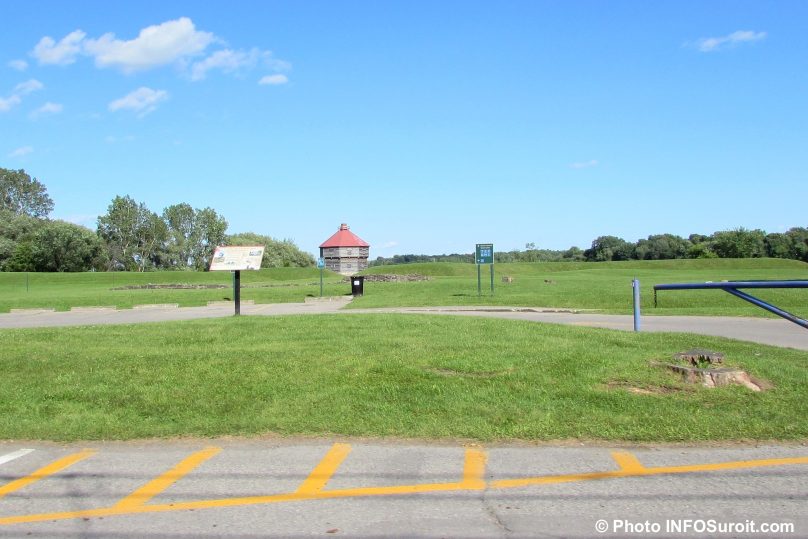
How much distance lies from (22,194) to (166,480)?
4648 inches

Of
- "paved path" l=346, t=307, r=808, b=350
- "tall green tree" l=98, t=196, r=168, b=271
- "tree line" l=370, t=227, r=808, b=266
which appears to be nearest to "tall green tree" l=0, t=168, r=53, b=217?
"tall green tree" l=98, t=196, r=168, b=271

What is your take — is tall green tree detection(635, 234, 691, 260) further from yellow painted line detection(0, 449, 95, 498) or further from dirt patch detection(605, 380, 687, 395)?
yellow painted line detection(0, 449, 95, 498)

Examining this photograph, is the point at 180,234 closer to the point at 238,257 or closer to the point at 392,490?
the point at 238,257

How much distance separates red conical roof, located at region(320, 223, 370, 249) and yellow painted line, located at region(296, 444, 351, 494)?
87066mm

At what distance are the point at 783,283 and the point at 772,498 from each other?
3.96 meters

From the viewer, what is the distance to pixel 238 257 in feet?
53.1

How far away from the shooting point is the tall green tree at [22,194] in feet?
344

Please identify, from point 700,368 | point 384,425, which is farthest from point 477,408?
point 700,368

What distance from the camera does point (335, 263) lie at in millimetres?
93188

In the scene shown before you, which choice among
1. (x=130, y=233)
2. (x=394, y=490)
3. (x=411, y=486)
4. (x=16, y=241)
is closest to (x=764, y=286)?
(x=411, y=486)

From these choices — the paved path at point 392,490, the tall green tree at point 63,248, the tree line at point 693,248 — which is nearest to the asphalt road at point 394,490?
the paved path at point 392,490

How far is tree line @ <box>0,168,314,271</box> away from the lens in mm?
77312

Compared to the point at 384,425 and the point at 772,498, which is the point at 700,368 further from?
the point at 384,425

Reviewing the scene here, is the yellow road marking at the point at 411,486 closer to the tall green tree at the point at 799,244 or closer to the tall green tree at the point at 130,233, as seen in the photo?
the tall green tree at the point at 130,233
